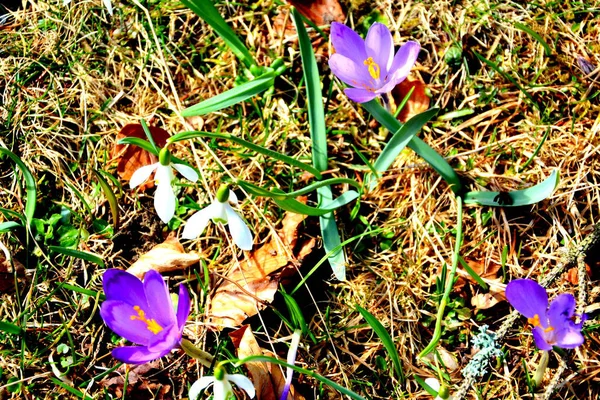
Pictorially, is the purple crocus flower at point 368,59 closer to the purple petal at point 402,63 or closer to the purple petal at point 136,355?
the purple petal at point 402,63

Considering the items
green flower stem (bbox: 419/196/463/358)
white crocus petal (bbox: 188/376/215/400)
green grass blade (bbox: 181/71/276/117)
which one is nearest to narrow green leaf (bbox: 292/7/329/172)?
green grass blade (bbox: 181/71/276/117)

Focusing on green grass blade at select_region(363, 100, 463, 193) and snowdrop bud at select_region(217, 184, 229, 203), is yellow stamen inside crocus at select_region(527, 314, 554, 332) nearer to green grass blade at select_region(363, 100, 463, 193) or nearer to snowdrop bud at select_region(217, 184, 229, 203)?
green grass blade at select_region(363, 100, 463, 193)

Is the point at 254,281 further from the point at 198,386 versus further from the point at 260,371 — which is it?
the point at 198,386

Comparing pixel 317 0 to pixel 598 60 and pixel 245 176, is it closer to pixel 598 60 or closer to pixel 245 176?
pixel 245 176

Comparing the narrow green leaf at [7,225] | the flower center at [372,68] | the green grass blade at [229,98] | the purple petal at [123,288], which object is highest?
the flower center at [372,68]

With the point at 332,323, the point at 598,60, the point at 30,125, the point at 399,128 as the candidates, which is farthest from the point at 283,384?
the point at 598,60

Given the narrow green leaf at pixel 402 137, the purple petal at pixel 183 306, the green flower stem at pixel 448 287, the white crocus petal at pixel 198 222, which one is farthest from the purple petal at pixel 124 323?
the narrow green leaf at pixel 402 137

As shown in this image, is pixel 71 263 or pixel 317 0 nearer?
pixel 71 263
